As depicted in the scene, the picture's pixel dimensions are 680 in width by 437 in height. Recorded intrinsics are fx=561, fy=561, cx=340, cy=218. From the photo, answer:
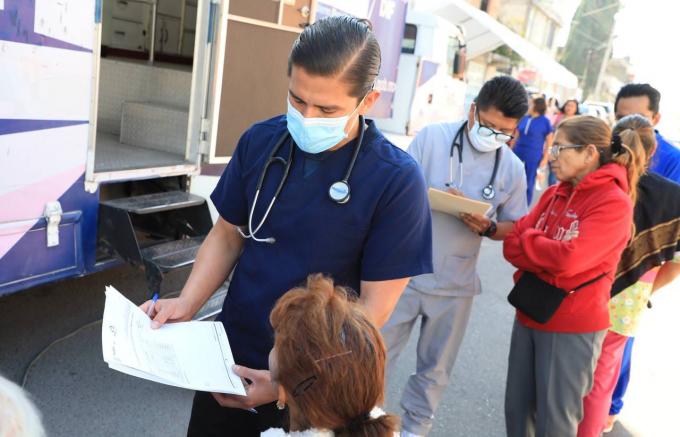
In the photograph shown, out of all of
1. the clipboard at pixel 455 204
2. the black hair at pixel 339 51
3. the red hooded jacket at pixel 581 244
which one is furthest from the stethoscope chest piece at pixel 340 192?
the red hooded jacket at pixel 581 244

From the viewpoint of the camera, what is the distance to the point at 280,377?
51.2 inches

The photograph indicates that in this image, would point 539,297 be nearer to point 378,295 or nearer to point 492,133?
point 492,133

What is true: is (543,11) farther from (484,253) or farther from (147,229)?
(147,229)

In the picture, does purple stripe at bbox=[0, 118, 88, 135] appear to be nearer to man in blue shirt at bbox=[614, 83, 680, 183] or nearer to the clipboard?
the clipboard

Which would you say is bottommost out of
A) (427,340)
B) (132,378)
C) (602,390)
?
(132,378)

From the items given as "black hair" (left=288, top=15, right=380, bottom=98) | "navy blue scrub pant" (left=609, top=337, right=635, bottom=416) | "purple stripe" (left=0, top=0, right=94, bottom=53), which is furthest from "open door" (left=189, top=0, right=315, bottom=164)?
"navy blue scrub pant" (left=609, top=337, right=635, bottom=416)

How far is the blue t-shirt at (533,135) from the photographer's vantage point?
8.74 meters

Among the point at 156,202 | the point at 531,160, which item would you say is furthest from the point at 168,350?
the point at 531,160

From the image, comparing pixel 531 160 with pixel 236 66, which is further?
pixel 531 160

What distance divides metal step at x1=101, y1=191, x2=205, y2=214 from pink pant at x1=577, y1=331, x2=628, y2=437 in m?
2.65

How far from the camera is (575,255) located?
88.8 inches

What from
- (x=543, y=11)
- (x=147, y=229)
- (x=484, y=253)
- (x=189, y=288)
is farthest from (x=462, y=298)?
(x=543, y=11)

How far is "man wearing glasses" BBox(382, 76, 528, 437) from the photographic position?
2715 mm

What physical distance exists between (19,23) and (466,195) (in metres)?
2.21
